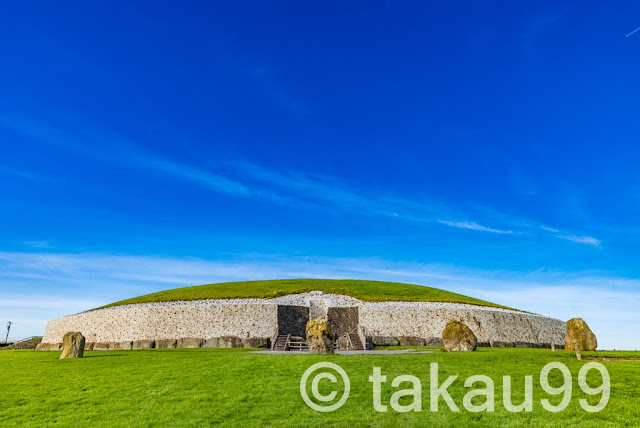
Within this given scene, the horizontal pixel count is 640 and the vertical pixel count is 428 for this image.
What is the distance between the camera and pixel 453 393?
1573 centimetres

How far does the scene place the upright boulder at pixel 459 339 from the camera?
26.0 metres

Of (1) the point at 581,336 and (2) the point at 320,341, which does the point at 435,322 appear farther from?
(2) the point at 320,341

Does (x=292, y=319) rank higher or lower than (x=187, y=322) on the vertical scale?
higher

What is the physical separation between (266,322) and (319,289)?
491 inches

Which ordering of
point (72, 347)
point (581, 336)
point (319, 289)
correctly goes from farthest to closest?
point (319, 289) < point (581, 336) < point (72, 347)

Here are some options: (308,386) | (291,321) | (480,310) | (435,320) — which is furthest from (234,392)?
(480,310)

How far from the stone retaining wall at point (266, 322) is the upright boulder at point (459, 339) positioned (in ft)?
43.7

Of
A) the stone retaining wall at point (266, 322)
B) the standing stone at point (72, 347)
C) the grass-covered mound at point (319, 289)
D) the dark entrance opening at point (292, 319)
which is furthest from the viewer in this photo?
the grass-covered mound at point (319, 289)

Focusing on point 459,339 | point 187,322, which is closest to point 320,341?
point 459,339

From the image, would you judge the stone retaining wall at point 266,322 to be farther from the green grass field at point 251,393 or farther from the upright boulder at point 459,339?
the green grass field at point 251,393

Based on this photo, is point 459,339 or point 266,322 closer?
point 459,339

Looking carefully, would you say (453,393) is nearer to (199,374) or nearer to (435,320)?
(199,374)

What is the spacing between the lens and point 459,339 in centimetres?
2614

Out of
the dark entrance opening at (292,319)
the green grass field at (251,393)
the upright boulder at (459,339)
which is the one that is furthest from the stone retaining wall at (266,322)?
the green grass field at (251,393)
